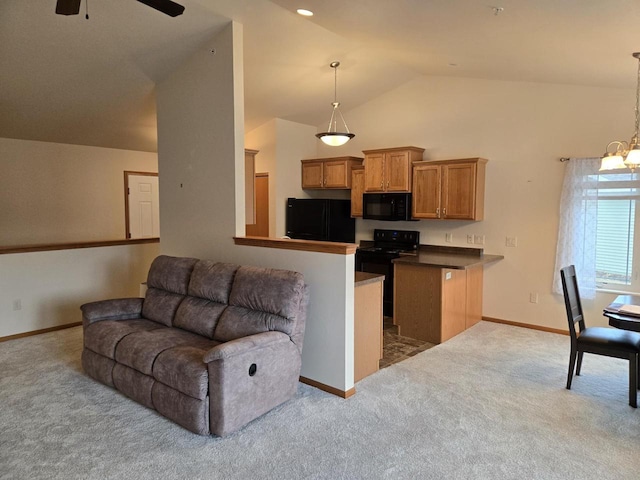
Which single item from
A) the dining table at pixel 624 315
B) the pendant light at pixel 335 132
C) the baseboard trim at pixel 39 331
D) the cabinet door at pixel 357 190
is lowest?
the baseboard trim at pixel 39 331

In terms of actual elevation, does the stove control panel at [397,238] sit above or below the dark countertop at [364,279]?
above

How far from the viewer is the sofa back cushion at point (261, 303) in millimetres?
3104

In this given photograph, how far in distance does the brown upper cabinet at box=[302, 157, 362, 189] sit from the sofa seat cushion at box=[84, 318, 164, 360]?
3524 millimetres

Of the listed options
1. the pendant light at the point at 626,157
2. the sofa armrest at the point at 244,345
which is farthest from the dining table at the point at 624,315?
the sofa armrest at the point at 244,345

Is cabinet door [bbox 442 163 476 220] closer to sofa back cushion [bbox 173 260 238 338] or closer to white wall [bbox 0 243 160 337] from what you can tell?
sofa back cushion [bbox 173 260 238 338]

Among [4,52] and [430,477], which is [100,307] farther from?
[430,477]

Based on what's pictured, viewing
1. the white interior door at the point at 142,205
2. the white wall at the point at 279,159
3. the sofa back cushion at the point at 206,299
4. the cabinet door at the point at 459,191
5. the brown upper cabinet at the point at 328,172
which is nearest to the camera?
the sofa back cushion at the point at 206,299

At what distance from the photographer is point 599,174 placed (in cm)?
459

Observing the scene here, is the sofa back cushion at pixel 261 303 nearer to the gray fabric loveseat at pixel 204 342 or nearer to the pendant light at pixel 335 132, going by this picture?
the gray fabric loveseat at pixel 204 342

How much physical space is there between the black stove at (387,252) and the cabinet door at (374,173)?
0.71 meters

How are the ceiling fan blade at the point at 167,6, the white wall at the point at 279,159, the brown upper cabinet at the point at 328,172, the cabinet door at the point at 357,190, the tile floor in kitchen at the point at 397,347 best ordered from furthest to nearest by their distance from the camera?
1. the white wall at the point at 279,159
2. the brown upper cabinet at the point at 328,172
3. the cabinet door at the point at 357,190
4. the tile floor in kitchen at the point at 397,347
5. the ceiling fan blade at the point at 167,6

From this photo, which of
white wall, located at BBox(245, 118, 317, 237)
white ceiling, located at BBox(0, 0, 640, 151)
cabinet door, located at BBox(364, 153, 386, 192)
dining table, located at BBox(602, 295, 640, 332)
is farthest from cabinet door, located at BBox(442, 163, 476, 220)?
white wall, located at BBox(245, 118, 317, 237)

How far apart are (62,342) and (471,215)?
192 inches

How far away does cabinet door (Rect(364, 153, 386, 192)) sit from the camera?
586cm
